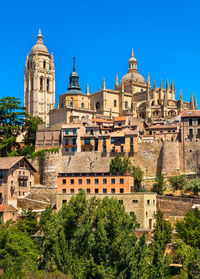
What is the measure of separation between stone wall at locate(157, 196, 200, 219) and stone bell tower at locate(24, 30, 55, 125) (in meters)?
80.9

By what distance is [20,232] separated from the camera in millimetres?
52750

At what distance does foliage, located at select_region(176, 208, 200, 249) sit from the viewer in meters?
49.7

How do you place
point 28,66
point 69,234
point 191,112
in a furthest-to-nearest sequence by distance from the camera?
1. point 28,66
2. point 191,112
3. point 69,234

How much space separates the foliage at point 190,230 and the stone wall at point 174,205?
16.4 ft

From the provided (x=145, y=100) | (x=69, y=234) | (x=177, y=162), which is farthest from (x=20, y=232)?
(x=145, y=100)

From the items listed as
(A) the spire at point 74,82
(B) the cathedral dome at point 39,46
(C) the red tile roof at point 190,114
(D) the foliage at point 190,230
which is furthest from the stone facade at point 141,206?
(B) the cathedral dome at point 39,46

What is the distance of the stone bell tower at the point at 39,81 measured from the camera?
452 feet

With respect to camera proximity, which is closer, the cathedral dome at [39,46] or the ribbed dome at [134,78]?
the ribbed dome at [134,78]

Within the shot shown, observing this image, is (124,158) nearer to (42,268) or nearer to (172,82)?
(42,268)

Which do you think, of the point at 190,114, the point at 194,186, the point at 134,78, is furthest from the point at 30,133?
the point at 134,78

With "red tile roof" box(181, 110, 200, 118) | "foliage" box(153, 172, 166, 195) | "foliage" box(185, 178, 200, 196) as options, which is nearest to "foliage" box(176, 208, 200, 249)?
"foliage" box(185, 178, 200, 196)

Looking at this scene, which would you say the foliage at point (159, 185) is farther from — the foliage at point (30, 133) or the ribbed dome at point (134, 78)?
the ribbed dome at point (134, 78)

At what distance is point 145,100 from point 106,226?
212 feet

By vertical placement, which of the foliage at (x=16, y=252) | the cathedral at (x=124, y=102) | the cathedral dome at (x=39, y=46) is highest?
the cathedral dome at (x=39, y=46)
